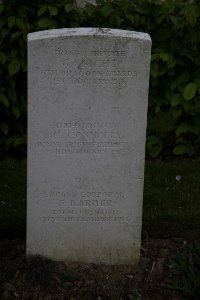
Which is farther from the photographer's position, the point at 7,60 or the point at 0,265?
the point at 7,60

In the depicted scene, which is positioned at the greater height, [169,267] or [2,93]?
[2,93]

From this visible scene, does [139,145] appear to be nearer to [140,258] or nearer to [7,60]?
[140,258]

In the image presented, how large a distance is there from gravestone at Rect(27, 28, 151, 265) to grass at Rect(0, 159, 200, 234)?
735 millimetres

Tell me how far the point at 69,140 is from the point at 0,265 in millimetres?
932

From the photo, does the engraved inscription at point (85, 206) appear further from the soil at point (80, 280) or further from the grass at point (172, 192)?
the grass at point (172, 192)

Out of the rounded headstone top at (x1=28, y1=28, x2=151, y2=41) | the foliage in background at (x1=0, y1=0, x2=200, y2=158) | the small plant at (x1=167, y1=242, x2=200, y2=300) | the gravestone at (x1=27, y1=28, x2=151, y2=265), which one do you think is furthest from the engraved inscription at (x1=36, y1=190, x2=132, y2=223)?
the foliage in background at (x1=0, y1=0, x2=200, y2=158)

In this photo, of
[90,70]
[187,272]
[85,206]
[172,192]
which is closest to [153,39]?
[172,192]

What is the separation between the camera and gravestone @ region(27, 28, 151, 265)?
162 inches

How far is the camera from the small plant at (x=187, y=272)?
4.19m

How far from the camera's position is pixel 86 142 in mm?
4273

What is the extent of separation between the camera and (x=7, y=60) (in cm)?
632

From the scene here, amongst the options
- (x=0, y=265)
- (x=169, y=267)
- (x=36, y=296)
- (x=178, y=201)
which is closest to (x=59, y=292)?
(x=36, y=296)

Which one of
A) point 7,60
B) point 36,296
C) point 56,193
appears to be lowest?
point 36,296

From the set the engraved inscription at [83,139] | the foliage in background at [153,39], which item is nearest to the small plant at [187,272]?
the engraved inscription at [83,139]
